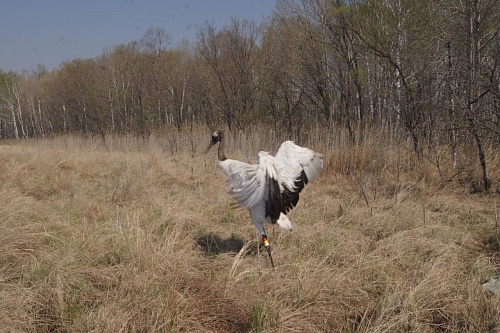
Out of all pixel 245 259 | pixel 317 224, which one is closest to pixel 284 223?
pixel 245 259

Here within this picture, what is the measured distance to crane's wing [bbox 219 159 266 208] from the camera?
10.9 feet

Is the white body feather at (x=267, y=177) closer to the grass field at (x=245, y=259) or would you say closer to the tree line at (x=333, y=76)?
the grass field at (x=245, y=259)

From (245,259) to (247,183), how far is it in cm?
74

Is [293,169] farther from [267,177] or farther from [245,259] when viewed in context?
[245,259]

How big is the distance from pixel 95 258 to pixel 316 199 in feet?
10.7

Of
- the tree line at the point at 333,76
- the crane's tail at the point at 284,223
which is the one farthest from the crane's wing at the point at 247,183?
the tree line at the point at 333,76

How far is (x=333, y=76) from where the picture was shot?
10.1 meters

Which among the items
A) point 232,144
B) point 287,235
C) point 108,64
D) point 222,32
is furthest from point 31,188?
point 108,64

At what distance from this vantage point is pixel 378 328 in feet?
7.20

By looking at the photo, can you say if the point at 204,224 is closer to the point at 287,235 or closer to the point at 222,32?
the point at 287,235

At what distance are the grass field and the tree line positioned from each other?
4.27 feet

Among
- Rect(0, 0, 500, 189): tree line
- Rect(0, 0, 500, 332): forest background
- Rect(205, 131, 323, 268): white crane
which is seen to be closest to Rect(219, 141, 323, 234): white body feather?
Rect(205, 131, 323, 268): white crane

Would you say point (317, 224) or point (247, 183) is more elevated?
point (247, 183)

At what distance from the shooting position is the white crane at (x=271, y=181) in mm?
3334
